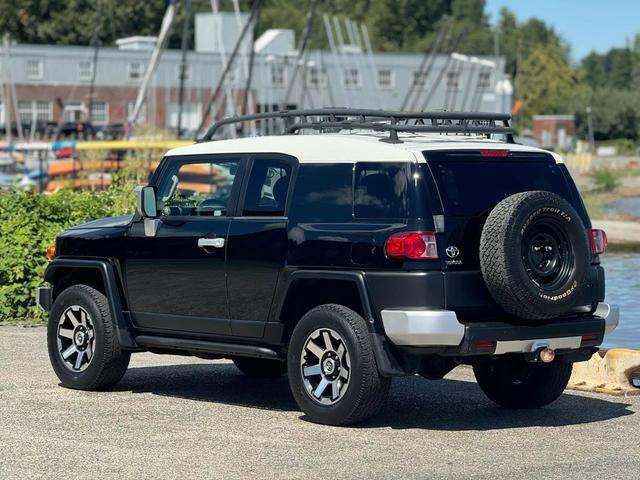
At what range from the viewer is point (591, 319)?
10047mm

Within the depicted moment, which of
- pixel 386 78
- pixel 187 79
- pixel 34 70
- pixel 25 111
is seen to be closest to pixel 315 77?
pixel 187 79

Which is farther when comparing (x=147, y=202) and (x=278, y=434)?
(x=147, y=202)

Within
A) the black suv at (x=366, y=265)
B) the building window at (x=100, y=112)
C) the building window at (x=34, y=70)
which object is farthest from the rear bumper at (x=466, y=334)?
the building window at (x=100, y=112)

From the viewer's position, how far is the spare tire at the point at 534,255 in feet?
30.8

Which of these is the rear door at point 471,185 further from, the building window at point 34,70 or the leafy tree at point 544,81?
the leafy tree at point 544,81

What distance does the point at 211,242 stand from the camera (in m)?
10.5

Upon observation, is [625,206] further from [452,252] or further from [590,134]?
[590,134]

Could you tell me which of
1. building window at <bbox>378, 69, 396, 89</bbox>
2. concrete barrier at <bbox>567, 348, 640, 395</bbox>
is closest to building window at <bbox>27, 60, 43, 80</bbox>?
building window at <bbox>378, 69, 396, 89</bbox>

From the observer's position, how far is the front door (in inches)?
417

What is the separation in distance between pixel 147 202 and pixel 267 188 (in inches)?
43.8

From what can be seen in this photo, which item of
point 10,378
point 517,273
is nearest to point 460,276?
point 517,273

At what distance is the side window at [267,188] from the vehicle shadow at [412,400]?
1498mm

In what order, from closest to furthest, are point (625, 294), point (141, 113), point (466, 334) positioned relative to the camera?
1. point (466, 334)
2. point (625, 294)
3. point (141, 113)

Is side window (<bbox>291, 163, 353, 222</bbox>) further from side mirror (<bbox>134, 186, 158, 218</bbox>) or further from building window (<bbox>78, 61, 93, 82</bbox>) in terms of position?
building window (<bbox>78, 61, 93, 82</bbox>)
